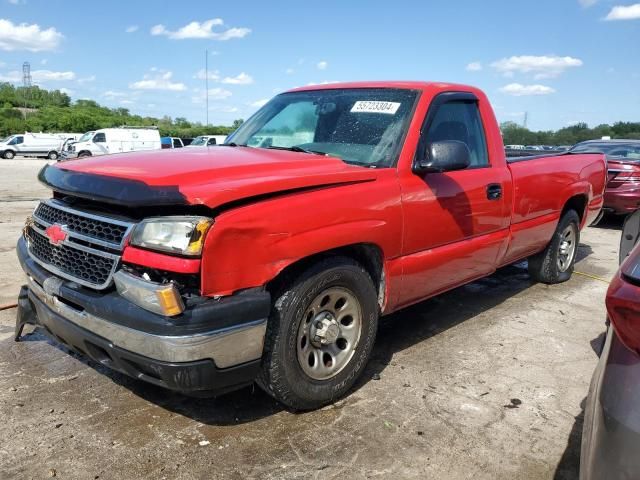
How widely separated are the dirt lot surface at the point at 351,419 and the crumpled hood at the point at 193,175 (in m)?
1.25

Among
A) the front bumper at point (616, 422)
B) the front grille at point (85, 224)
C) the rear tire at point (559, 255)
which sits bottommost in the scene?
the rear tire at point (559, 255)

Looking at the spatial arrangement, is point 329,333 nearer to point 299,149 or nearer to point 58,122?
point 299,149

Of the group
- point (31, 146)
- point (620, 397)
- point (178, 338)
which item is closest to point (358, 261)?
point (178, 338)

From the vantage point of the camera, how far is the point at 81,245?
2805 millimetres

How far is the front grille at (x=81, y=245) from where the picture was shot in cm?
265

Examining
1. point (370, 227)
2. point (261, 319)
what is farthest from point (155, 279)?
point (370, 227)

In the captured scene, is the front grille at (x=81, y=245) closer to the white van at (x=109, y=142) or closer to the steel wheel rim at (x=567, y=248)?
the steel wheel rim at (x=567, y=248)

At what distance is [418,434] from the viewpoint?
2949 millimetres

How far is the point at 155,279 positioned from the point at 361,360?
4.64ft

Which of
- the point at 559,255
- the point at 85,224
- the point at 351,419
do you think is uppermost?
the point at 85,224

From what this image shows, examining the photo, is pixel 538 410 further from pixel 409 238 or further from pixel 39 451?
pixel 39 451

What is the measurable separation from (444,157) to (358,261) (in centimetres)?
84

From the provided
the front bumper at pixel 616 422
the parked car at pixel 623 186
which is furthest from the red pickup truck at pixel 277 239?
the parked car at pixel 623 186

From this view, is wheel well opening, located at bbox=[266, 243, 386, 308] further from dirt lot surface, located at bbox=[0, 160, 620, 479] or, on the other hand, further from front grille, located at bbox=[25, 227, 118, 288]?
front grille, located at bbox=[25, 227, 118, 288]
